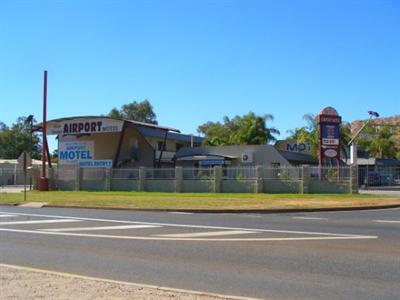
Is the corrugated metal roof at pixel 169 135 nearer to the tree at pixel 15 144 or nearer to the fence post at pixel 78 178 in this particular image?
the fence post at pixel 78 178

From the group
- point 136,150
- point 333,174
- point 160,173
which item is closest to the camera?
point 333,174

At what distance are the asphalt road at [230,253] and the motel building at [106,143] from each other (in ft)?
119

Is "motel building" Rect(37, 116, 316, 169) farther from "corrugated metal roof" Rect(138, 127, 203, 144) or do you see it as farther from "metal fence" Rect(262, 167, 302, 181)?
"metal fence" Rect(262, 167, 302, 181)

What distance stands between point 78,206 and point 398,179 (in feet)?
118

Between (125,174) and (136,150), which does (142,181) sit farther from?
(136,150)

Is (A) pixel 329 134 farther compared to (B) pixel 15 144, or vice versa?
(B) pixel 15 144

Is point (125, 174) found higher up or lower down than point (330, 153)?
lower down

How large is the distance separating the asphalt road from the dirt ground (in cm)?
84

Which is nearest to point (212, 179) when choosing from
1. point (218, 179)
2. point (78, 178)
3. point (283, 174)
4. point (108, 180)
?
point (218, 179)

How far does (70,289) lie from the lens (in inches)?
294

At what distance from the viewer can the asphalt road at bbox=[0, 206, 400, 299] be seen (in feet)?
28.0

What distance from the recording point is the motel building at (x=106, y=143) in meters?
54.0

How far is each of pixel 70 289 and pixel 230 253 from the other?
4.63m

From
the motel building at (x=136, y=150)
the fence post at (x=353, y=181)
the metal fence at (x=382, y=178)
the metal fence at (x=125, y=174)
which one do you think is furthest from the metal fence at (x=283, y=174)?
the metal fence at (x=382, y=178)
